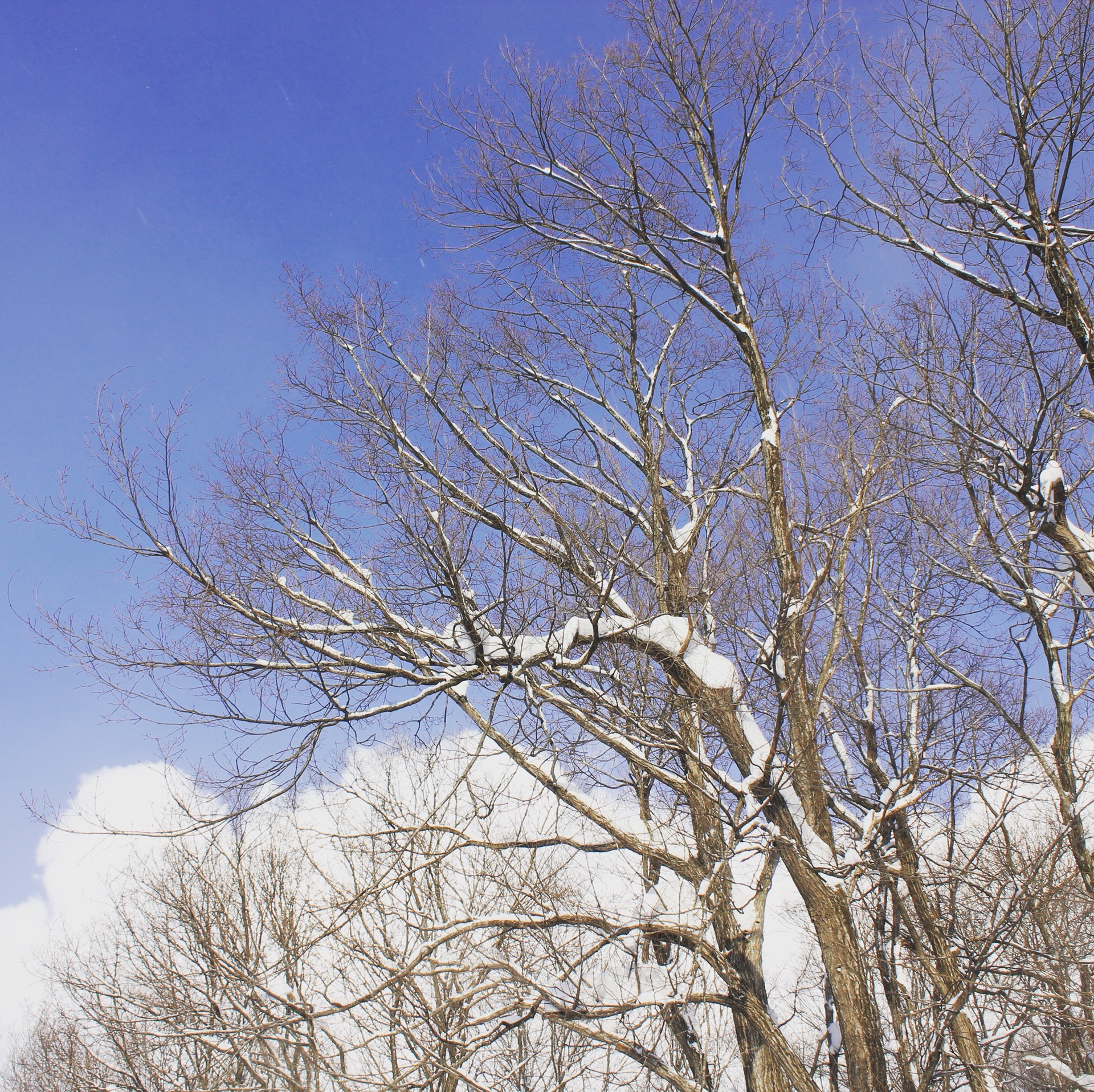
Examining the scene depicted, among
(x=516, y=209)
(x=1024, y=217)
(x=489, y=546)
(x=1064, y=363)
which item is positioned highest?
(x=516, y=209)

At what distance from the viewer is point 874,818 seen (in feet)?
18.3

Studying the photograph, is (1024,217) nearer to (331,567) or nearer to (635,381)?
(635,381)

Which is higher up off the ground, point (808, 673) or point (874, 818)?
point (808, 673)

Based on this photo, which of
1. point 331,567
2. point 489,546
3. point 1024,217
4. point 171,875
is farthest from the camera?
point 171,875

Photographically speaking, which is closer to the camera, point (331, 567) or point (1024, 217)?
point (1024, 217)

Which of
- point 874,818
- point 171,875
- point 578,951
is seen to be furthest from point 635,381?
point 171,875

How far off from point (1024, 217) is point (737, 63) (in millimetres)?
2820

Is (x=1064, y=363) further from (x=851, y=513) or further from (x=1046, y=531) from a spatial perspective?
(x=851, y=513)

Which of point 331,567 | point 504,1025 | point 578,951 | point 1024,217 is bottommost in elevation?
point 504,1025

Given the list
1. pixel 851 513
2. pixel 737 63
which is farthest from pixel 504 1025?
pixel 737 63

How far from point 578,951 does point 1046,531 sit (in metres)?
4.60

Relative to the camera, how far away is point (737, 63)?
21.8ft

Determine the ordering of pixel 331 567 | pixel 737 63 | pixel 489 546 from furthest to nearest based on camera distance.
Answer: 1. pixel 737 63
2. pixel 331 567
3. pixel 489 546

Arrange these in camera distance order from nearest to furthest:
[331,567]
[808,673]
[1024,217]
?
[1024,217] < [331,567] < [808,673]
